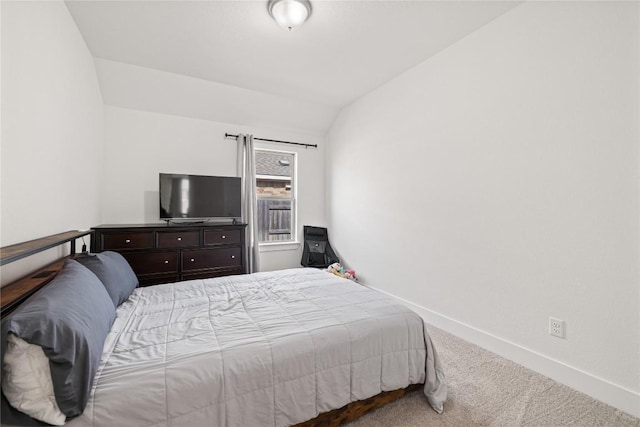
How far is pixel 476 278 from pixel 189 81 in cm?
385

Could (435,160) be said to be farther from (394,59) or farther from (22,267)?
(22,267)

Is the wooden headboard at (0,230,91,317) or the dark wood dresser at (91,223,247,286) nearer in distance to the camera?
the wooden headboard at (0,230,91,317)

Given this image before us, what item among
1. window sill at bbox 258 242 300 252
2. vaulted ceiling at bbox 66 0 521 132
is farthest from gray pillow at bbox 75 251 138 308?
window sill at bbox 258 242 300 252

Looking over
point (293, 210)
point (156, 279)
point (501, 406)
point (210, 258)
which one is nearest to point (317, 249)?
point (293, 210)

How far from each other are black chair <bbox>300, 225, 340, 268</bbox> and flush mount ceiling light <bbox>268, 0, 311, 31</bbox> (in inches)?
117

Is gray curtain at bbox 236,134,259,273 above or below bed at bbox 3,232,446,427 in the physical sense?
above

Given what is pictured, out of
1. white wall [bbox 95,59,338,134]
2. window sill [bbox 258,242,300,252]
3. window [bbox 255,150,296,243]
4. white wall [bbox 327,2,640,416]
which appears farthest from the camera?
window [bbox 255,150,296,243]

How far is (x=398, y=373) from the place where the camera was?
64.2 inches

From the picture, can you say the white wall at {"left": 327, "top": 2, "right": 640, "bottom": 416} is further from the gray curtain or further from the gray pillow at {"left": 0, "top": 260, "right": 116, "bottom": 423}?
the gray pillow at {"left": 0, "top": 260, "right": 116, "bottom": 423}

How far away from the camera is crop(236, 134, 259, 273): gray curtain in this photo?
4.11 metres

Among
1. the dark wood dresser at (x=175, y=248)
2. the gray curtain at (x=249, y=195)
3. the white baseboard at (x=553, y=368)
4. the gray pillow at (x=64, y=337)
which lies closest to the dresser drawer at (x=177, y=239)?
the dark wood dresser at (x=175, y=248)

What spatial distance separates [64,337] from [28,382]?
0.16 meters

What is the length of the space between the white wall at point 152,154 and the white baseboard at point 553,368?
2816 millimetres

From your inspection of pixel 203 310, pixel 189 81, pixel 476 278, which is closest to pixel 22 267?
pixel 203 310
